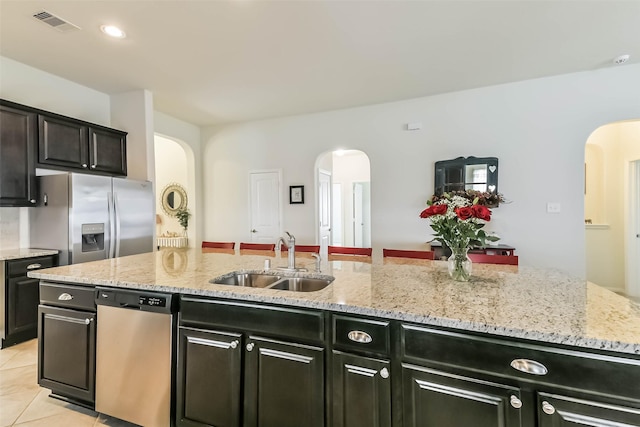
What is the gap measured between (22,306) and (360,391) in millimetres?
3509

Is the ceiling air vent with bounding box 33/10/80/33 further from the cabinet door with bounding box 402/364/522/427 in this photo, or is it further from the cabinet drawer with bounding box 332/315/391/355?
the cabinet door with bounding box 402/364/522/427

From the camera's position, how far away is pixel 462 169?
4180 millimetres

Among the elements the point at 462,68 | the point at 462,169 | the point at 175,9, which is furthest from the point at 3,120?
the point at 462,169

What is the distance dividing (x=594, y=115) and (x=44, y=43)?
6050mm

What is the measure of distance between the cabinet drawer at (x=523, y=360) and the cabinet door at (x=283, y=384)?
0.44m

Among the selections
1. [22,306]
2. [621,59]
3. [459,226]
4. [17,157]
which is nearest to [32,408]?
[22,306]

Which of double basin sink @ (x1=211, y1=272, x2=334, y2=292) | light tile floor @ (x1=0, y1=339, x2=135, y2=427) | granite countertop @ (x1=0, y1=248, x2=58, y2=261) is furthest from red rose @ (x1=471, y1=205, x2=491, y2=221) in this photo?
granite countertop @ (x1=0, y1=248, x2=58, y2=261)

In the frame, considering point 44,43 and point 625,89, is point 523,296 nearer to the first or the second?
point 625,89

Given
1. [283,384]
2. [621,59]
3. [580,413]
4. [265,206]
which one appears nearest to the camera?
[580,413]

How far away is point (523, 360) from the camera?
1.05m

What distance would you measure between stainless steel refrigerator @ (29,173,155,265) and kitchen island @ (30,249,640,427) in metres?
1.57

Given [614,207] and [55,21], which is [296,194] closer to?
[55,21]

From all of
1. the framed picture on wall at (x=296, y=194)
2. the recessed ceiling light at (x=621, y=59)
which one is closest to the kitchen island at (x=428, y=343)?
the recessed ceiling light at (x=621, y=59)

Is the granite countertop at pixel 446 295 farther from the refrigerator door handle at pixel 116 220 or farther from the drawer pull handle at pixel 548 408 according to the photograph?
the refrigerator door handle at pixel 116 220
